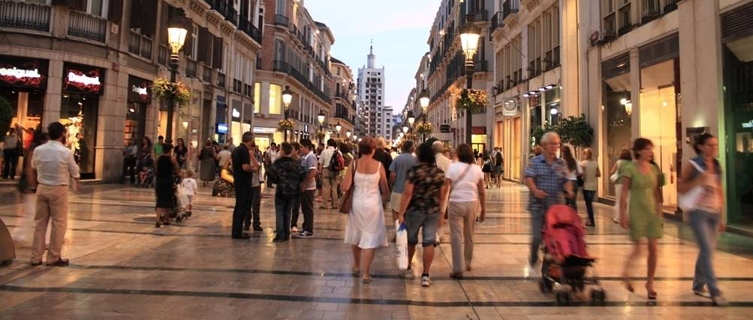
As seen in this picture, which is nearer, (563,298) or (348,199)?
(563,298)

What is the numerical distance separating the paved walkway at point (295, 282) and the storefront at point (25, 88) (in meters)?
10.0

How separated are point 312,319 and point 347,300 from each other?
696 mm

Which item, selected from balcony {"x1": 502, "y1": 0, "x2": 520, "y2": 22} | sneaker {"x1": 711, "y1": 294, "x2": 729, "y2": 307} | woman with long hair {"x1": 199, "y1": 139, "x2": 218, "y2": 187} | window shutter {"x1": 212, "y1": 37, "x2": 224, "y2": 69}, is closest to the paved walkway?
sneaker {"x1": 711, "y1": 294, "x2": 729, "y2": 307}

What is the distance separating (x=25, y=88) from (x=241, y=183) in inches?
506

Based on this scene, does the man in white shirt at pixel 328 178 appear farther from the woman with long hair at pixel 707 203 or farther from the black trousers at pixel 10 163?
the black trousers at pixel 10 163

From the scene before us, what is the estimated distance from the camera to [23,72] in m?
16.7

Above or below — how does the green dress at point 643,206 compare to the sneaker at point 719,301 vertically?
above

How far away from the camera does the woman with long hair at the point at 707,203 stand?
512 cm

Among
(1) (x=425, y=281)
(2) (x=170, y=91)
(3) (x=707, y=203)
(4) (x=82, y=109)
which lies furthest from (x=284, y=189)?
(4) (x=82, y=109)

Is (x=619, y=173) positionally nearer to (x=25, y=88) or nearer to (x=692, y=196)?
(x=692, y=196)

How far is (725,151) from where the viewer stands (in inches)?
400

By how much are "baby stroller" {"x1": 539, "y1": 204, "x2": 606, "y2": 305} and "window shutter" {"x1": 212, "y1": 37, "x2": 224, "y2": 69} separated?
2775 centimetres

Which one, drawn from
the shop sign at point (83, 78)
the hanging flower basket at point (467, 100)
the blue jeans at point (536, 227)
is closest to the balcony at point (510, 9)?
the hanging flower basket at point (467, 100)

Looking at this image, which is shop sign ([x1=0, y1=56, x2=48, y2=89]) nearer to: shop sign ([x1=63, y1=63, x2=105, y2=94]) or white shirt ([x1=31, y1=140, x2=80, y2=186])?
shop sign ([x1=63, y1=63, x2=105, y2=94])
